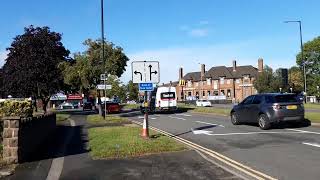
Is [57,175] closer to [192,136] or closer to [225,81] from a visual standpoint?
[192,136]

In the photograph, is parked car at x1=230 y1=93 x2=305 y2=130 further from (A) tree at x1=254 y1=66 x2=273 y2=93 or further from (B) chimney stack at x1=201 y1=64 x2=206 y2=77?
(B) chimney stack at x1=201 y1=64 x2=206 y2=77

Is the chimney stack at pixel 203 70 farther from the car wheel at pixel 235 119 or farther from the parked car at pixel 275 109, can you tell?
the parked car at pixel 275 109

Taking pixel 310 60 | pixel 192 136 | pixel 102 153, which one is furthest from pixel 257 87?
pixel 102 153

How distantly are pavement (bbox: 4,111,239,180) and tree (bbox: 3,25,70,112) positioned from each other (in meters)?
35.3

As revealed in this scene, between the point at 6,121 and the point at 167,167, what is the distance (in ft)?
13.9

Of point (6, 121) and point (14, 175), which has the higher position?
point (6, 121)

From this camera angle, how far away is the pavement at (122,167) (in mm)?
10672

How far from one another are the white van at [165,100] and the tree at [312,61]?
66.6 m

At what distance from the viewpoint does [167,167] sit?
38.1 ft

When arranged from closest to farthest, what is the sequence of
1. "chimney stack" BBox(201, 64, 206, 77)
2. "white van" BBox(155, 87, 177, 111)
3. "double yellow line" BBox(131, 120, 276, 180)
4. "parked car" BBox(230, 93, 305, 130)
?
"double yellow line" BBox(131, 120, 276, 180) → "parked car" BBox(230, 93, 305, 130) → "white van" BBox(155, 87, 177, 111) → "chimney stack" BBox(201, 64, 206, 77)

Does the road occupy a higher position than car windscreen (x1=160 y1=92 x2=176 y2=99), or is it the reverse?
car windscreen (x1=160 y1=92 x2=176 y2=99)

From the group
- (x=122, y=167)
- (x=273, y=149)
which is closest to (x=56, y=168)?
(x=122, y=167)

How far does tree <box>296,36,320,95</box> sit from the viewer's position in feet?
360

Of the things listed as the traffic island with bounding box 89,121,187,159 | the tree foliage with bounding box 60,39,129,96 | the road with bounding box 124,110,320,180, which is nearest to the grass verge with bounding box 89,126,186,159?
the traffic island with bounding box 89,121,187,159
